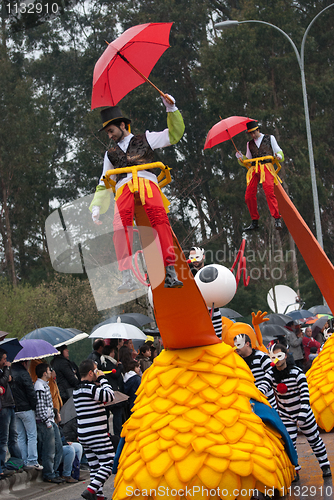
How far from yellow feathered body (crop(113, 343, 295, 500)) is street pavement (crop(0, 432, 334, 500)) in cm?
53

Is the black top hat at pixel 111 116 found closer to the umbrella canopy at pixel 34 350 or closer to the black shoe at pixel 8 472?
the umbrella canopy at pixel 34 350

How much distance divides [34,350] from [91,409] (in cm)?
196

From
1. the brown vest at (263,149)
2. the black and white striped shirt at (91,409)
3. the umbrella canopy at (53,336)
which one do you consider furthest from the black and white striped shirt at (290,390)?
the umbrella canopy at (53,336)

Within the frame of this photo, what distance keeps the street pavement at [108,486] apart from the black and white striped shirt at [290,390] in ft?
1.90

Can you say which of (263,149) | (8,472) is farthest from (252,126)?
(8,472)

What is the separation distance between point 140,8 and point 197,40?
3.03 meters

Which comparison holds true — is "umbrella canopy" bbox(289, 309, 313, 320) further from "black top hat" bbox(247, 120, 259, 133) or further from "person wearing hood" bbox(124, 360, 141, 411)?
"black top hat" bbox(247, 120, 259, 133)

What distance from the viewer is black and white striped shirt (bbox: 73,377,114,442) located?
198 inches

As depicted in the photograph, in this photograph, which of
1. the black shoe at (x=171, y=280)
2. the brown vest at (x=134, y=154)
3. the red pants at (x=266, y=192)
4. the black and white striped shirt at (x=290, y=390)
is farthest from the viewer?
the red pants at (x=266, y=192)

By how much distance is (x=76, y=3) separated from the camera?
88.4 ft

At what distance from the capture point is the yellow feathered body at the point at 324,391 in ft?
21.3

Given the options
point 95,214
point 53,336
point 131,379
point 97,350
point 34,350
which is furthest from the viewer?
point 53,336

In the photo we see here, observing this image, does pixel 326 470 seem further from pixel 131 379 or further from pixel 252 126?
pixel 252 126

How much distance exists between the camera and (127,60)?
393 cm
